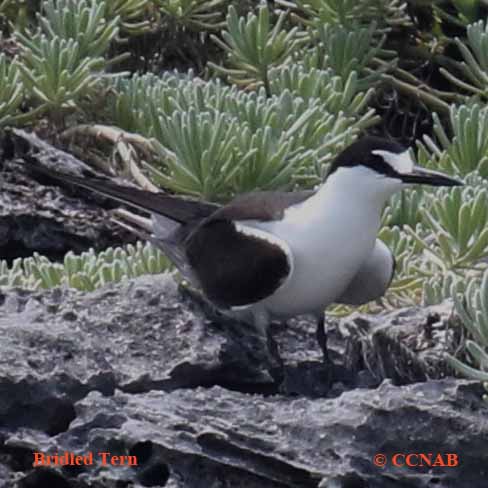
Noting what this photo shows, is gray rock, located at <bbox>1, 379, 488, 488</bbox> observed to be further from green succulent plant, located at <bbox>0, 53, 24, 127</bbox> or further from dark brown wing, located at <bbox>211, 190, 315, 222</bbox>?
green succulent plant, located at <bbox>0, 53, 24, 127</bbox>

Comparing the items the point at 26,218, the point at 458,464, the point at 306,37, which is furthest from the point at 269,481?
the point at 306,37

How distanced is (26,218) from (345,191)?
119 cm

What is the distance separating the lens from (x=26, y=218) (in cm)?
396

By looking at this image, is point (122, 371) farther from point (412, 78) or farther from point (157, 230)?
point (412, 78)

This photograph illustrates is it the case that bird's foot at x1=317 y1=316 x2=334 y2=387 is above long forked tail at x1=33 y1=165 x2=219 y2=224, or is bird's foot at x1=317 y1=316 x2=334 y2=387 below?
below

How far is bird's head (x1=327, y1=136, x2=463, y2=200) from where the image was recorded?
307cm

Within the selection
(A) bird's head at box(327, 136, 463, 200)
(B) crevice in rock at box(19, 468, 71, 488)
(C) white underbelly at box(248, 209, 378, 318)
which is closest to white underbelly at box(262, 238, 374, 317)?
(C) white underbelly at box(248, 209, 378, 318)

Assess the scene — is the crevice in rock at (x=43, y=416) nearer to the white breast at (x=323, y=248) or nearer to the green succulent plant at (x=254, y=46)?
the white breast at (x=323, y=248)

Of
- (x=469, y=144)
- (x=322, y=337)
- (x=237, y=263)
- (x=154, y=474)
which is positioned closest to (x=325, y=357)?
(x=322, y=337)

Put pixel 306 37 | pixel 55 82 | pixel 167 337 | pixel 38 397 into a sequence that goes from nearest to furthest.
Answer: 1. pixel 38 397
2. pixel 167 337
3. pixel 55 82
4. pixel 306 37

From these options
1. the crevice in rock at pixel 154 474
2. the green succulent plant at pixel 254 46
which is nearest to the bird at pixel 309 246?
the crevice in rock at pixel 154 474

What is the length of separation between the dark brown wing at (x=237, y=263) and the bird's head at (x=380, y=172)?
206mm

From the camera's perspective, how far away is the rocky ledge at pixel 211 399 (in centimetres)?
253

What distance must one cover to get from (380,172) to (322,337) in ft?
1.17
